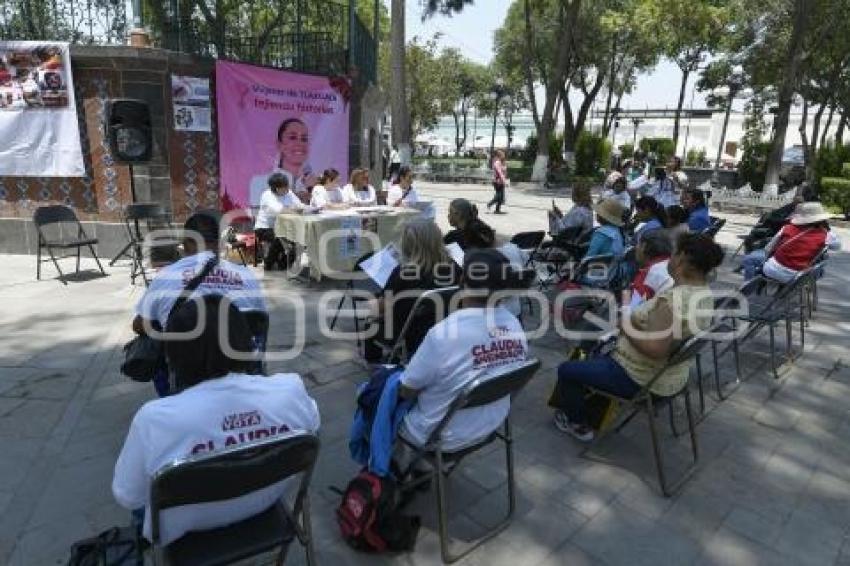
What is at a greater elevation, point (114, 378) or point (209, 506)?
point (209, 506)

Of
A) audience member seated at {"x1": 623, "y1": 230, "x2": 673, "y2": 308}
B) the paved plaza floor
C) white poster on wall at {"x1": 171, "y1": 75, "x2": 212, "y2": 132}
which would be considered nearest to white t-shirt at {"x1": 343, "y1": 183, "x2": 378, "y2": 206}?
white poster on wall at {"x1": 171, "y1": 75, "x2": 212, "y2": 132}

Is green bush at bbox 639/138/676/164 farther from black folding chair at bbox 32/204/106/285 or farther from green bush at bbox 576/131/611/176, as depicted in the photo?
black folding chair at bbox 32/204/106/285

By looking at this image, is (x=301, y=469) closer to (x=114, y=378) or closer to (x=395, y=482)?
(x=395, y=482)

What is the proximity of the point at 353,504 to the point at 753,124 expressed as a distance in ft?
98.9

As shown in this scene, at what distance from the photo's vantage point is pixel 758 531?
116 inches

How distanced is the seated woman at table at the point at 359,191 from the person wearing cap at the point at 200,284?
5320mm

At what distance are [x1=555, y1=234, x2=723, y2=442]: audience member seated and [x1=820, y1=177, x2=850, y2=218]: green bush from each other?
584 inches

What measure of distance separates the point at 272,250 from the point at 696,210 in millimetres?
5288

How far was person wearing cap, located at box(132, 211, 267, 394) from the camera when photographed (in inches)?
125

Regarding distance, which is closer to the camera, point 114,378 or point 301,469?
point 301,469

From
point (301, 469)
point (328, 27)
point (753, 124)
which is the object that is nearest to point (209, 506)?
point (301, 469)

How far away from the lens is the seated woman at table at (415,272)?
3.83 metres

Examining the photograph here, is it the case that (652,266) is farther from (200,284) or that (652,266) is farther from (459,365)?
(200,284)

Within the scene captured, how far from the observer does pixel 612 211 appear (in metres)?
5.36
